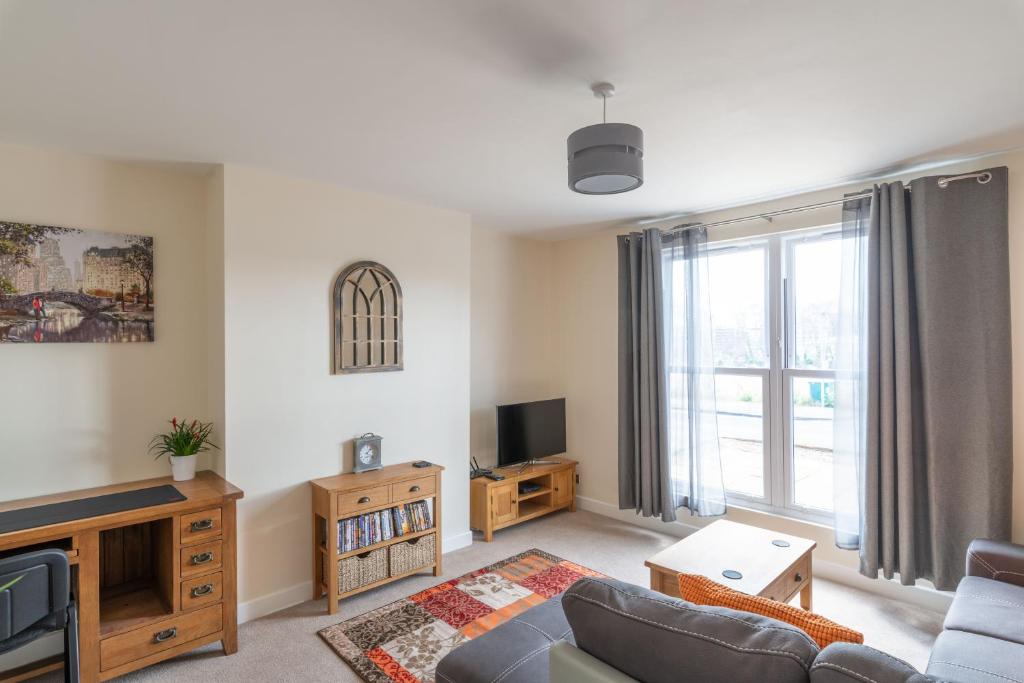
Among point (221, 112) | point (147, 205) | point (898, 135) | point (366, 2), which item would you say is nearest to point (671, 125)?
point (898, 135)

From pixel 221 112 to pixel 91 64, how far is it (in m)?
0.46

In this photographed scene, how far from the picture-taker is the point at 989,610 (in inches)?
82.0

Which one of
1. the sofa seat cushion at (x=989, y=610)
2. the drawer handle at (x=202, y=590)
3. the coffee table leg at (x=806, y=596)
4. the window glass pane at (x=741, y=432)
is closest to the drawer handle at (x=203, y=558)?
the drawer handle at (x=202, y=590)

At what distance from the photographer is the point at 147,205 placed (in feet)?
9.50

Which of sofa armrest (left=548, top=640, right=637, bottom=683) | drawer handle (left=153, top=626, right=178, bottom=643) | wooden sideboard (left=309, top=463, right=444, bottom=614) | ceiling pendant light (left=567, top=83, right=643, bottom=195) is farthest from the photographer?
wooden sideboard (left=309, top=463, right=444, bottom=614)

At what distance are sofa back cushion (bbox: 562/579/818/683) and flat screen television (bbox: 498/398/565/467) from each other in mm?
2823

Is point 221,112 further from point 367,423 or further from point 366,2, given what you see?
point 367,423

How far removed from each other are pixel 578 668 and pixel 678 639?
29 centimetres

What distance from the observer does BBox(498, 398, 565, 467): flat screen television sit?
4.27m

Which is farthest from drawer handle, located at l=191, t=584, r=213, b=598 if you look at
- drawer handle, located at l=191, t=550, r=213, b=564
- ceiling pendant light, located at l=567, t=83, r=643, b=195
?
ceiling pendant light, located at l=567, t=83, r=643, b=195

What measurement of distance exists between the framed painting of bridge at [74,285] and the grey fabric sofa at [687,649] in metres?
2.44

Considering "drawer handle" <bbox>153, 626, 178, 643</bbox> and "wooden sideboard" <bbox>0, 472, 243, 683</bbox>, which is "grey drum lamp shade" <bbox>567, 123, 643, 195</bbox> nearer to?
"wooden sideboard" <bbox>0, 472, 243, 683</bbox>

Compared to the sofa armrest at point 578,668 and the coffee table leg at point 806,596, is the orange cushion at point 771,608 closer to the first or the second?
the sofa armrest at point 578,668

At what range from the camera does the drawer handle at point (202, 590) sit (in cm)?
252
